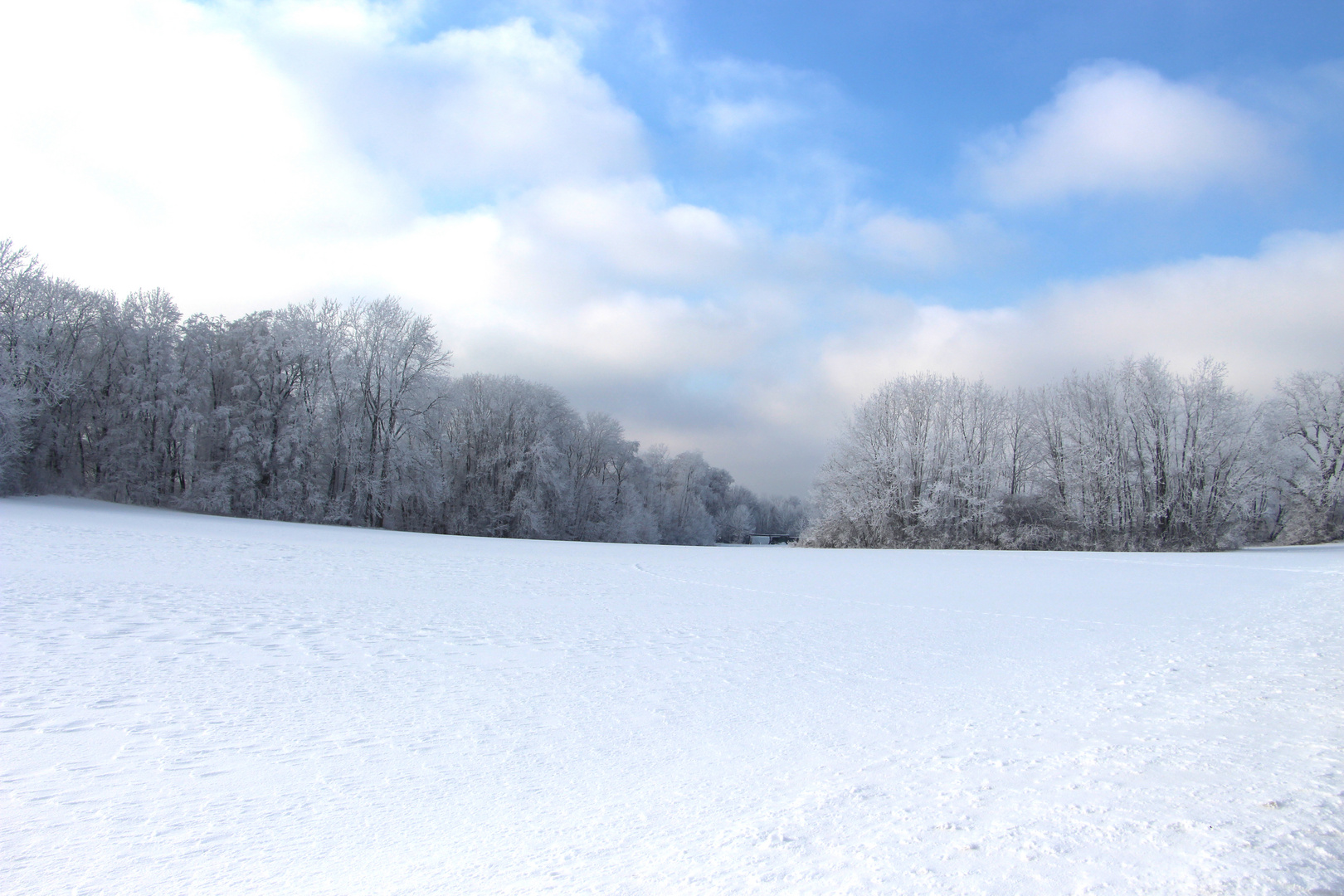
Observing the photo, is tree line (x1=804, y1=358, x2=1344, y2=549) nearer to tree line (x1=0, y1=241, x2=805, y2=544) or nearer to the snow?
tree line (x1=0, y1=241, x2=805, y2=544)

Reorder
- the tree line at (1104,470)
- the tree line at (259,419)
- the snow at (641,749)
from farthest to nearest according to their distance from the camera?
the tree line at (1104,470) < the tree line at (259,419) < the snow at (641,749)

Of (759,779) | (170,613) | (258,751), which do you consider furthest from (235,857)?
(170,613)

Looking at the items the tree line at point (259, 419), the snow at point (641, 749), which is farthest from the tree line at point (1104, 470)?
the snow at point (641, 749)

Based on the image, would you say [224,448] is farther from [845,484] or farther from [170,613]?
[845,484]

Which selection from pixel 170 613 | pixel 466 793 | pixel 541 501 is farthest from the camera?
pixel 541 501

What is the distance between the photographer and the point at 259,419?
112ft

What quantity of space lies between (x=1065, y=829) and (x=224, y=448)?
39.6 m

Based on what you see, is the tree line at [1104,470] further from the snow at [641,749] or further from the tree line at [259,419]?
the snow at [641,749]

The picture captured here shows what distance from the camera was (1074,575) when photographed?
18.0 meters

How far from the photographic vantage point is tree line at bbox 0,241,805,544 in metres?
30.4

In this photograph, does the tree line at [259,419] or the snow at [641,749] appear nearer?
the snow at [641,749]

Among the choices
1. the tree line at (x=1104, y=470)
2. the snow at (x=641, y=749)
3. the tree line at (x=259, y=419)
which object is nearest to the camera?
the snow at (x=641, y=749)

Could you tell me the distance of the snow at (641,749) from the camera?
2715mm

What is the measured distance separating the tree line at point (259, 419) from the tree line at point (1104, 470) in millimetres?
22228
